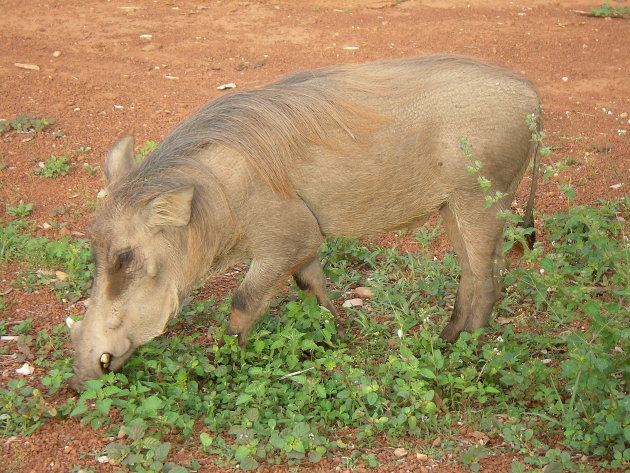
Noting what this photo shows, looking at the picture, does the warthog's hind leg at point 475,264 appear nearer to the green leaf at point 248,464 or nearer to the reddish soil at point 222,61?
the reddish soil at point 222,61

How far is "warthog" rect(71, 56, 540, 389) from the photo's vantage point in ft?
11.5

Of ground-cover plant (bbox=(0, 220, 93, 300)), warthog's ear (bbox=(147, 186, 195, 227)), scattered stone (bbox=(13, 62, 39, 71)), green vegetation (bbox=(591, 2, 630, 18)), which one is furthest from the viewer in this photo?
green vegetation (bbox=(591, 2, 630, 18))

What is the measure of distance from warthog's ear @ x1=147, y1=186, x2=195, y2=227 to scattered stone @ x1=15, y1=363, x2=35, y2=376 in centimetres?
90

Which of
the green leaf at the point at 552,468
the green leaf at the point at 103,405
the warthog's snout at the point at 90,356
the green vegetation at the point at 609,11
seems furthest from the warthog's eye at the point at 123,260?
the green vegetation at the point at 609,11

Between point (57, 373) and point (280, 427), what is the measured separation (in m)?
0.93

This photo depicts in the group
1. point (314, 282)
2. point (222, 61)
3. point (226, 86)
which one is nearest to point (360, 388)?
point (314, 282)

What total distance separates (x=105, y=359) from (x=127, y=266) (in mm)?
393

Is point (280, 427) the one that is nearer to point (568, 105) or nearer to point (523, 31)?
point (568, 105)

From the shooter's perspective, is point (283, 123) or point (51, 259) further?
point (51, 259)

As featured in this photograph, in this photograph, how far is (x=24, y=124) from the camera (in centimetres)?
630

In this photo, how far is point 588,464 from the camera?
3023 millimetres

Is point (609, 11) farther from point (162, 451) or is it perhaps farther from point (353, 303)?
point (162, 451)

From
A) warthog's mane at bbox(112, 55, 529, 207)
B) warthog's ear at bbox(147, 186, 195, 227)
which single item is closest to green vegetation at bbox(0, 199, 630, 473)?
warthog's ear at bbox(147, 186, 195, 227)

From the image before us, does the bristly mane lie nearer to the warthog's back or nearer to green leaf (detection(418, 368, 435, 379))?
the warthog's back
